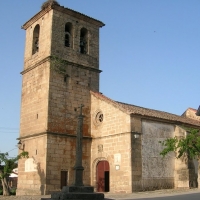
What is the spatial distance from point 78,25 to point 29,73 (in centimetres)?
516

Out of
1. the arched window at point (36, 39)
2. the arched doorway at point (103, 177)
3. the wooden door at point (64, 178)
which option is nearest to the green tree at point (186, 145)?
the arched doorway at point (103, 177)

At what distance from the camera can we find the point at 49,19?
22.7 metres

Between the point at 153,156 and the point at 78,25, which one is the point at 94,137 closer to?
the point at 153,156

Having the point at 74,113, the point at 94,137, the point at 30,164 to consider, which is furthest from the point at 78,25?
the point at 30,164

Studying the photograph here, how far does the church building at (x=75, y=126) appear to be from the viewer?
19.5 metres

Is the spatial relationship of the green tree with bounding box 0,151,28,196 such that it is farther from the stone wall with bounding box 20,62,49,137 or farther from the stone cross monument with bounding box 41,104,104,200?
the stone cross monument with bounding box 41,104,104,200

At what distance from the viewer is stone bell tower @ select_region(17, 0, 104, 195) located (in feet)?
66.1

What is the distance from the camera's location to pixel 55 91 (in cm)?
2127

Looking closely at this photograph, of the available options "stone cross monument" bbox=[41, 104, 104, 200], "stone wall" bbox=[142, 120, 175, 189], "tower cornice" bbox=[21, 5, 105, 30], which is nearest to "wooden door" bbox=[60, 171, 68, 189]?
"stone wall" bbox=[142, 120, 175, 189]

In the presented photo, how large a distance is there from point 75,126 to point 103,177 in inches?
153

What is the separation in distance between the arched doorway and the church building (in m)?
0.03

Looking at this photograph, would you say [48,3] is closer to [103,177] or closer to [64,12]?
[64,12]

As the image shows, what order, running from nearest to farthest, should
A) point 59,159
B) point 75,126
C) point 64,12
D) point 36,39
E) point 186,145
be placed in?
1. point 186,145
2. point 59,159
3. point 75,126
4. point 64,12
5. point 36,39

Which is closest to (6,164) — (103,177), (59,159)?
(59,159)
